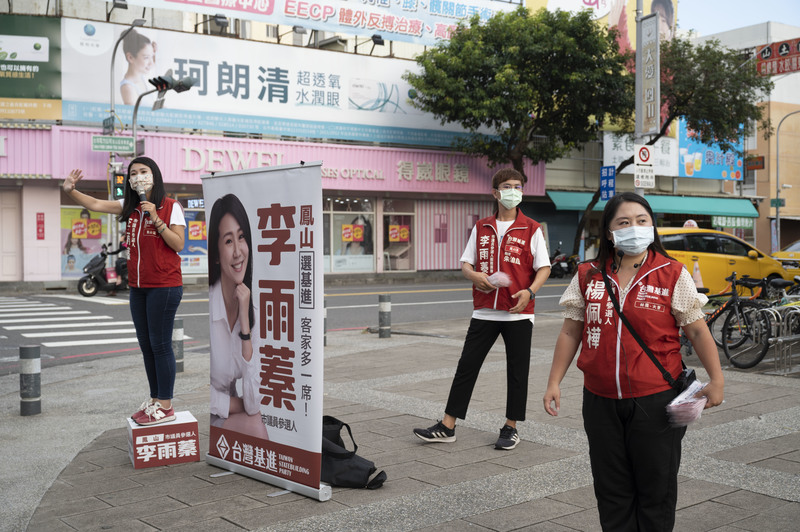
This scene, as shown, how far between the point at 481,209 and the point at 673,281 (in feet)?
93.3

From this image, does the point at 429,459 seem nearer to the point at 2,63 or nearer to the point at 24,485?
the point at 24,485

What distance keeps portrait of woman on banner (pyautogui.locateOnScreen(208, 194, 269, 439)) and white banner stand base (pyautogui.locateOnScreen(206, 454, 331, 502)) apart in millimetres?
230

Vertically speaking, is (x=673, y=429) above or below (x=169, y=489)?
above

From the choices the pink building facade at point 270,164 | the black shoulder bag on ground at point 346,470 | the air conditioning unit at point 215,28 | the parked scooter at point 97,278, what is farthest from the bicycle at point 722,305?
the air conditioning unit at point 215,28

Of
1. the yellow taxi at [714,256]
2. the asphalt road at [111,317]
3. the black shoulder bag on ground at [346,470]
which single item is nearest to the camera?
the black shoulder bag on ground at [346,470]

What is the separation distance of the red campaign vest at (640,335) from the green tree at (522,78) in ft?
78.3

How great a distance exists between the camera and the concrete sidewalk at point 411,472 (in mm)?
4172

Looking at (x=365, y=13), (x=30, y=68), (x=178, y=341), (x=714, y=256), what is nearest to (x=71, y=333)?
(x=178, y=341)

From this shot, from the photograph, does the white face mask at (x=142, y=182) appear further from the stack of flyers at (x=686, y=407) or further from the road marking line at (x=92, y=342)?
the road marking line at (x=92, y=342)

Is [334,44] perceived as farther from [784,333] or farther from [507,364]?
[507,364]

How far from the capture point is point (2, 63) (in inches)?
878

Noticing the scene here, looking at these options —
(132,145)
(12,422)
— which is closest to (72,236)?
(132,145)

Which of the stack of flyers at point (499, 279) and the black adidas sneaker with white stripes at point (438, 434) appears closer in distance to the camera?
the stack of flyers at point (499, 279)

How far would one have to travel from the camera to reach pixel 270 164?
27031 mm
